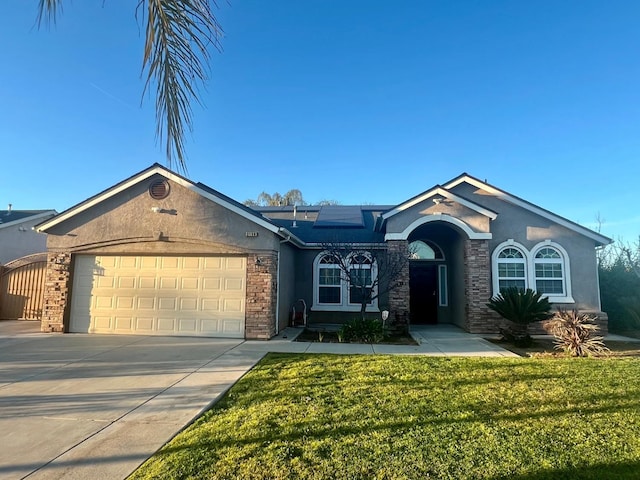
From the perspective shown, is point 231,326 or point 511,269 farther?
point 511,269

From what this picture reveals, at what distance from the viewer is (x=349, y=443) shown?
12.6ft

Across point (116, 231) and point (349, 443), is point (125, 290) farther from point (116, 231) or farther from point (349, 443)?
point (349, 443)

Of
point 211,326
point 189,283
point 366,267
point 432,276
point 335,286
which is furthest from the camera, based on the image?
point 432,276

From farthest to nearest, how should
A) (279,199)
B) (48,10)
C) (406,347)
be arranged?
1. (279,199)
2. (406,347)
3. (48,10)

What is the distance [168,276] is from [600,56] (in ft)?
45.6

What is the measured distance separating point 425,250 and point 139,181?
11.6 m

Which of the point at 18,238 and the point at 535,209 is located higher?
the point at 535,209

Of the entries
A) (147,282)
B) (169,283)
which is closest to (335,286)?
(169,283)

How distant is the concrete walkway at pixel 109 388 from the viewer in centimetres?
368

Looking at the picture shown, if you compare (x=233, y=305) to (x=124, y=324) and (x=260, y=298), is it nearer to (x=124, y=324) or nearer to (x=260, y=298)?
(x=260, y=298)

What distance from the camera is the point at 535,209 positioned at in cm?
1339

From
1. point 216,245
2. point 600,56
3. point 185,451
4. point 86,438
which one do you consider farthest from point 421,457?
point 600,56

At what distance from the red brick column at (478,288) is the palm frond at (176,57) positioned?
1219 cm

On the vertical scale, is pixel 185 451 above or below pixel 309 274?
below
